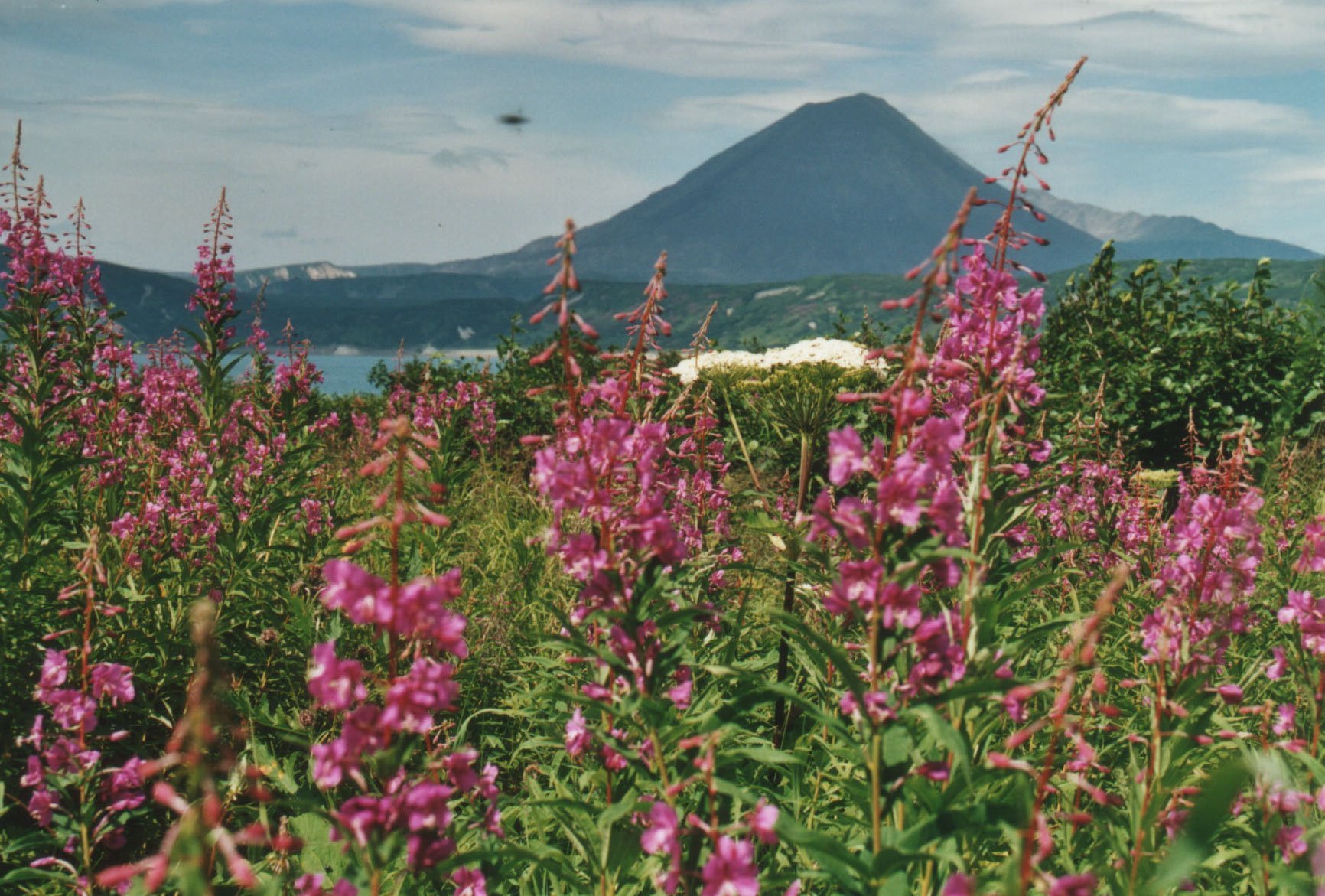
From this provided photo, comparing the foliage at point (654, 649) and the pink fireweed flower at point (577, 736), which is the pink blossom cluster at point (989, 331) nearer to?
the foliage at point (654, 649)

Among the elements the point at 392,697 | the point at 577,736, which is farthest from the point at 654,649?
the point at 392,697

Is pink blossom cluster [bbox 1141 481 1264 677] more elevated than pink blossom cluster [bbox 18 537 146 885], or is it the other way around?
pink blossom cluster [bbox 1141 481 1264 677]

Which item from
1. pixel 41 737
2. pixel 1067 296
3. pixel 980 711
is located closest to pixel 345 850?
A: pixel 41 737

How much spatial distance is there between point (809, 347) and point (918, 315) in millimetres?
6583

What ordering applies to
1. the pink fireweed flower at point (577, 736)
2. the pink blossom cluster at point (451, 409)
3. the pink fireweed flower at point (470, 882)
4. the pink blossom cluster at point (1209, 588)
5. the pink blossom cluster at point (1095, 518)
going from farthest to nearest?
the pink blossom cluster at point (451, 409) < the pink blossom cluster at point (1095, 518) < the pink fireweed flower at point (577, 736) < the pink blossom cluster at point (1209, 588) < the pink fireweed flower at point (470, 882)

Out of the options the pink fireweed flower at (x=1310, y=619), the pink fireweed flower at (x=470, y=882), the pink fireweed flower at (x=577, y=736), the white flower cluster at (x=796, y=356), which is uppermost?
the white flower cluster at (x=796, y=356)

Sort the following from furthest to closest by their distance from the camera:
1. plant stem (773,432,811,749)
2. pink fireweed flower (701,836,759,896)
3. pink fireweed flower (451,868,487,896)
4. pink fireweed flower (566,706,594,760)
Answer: plant stem (773,432,811,749), pink fireweed flower (566,706,594,760), pink fireweed flower (451,868,487,896), pink fireweed flower (701,836,759,896)

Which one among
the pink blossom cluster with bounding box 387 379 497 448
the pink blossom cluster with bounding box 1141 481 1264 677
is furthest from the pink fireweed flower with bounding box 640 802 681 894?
the pink blossom cluster with bounding box 387 379 497 448

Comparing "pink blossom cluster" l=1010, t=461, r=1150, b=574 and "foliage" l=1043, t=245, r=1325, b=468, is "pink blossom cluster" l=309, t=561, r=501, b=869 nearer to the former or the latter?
"pink blossom cluster" l=1010, t=461, r=1150, b=574

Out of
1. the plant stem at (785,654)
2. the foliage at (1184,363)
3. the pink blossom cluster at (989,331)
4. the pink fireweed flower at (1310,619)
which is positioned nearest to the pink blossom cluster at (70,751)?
the plant stem at (785,654)

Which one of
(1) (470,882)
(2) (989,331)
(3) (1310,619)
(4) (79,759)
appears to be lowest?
(1) (470,882)

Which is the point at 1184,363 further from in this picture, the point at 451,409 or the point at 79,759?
the point at 79,759

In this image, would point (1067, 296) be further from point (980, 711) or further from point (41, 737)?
point (41, 737)

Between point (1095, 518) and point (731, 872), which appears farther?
point (1095, 518)
